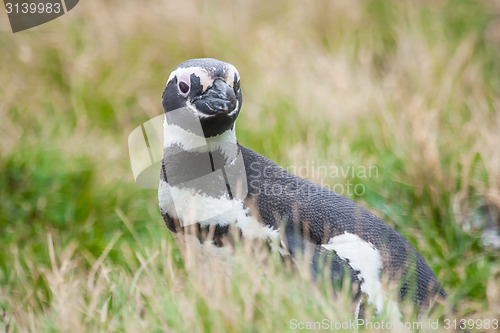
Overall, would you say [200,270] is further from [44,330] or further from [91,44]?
[91,44]

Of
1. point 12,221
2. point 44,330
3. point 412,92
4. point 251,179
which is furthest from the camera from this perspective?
point 412,92

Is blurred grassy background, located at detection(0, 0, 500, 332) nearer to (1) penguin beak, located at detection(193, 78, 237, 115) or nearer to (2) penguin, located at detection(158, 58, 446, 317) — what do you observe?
(2) penguin, located at detection(158, 58, 446, 317)

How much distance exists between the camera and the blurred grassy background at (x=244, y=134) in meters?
2.29

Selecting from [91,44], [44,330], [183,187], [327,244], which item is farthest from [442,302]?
[91,44]

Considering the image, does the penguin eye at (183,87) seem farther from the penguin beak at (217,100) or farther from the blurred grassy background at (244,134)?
the blurred grassy background at (244,134)

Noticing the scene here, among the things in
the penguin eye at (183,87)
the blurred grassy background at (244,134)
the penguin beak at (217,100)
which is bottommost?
the blurred grassy background at (244,134)

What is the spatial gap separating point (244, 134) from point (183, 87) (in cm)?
168

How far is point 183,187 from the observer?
2.21m

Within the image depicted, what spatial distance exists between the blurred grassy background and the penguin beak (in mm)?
538

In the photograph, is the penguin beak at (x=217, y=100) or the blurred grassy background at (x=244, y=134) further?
the blurred grassy background at (x=244, y=134)

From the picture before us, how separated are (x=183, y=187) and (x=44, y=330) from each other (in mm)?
650

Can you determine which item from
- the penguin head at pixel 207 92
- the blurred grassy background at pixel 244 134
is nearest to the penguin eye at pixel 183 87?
the penguin head at pixel 207 92

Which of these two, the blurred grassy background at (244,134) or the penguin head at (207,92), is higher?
the penguin head at (207,92)

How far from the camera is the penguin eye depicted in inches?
84.7
